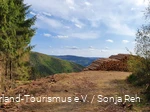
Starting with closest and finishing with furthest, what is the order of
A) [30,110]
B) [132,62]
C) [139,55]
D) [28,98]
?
[30,110] → [28,98] → [139,55] → [132,62]

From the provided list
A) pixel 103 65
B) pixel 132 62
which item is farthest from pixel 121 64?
pixel 132 62

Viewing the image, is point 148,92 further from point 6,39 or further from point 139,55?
point 6,39

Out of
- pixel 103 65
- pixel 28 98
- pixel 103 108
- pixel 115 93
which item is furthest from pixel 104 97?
pixel 103 65

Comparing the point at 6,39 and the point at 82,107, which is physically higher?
the point at 6,39

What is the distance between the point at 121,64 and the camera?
75.7 feet

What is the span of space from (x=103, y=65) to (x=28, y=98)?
1445cm

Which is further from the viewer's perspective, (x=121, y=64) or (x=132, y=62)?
(x=121, y=64)

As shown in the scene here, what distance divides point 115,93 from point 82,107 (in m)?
2.92

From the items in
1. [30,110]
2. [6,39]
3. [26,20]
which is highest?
[26,20]

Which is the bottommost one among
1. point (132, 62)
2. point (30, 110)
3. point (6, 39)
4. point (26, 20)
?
point (30, 110)

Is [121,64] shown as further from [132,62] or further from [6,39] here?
[6,39]

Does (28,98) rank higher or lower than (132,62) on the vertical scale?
lower

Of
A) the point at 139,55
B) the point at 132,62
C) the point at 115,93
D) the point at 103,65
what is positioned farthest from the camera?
the point at 103,65

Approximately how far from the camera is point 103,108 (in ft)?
25.2
